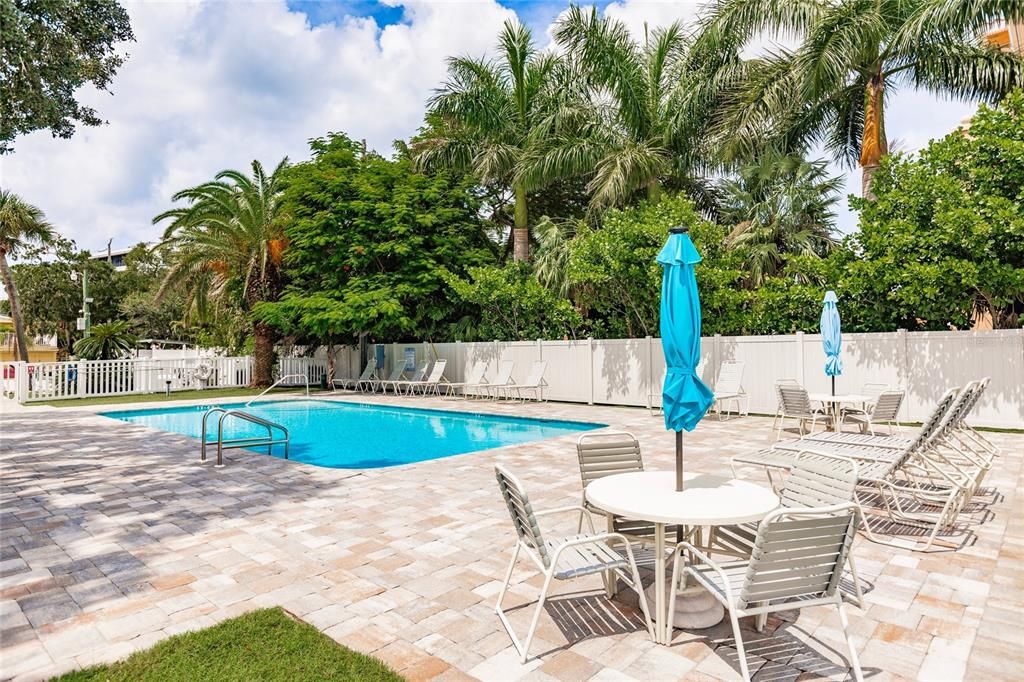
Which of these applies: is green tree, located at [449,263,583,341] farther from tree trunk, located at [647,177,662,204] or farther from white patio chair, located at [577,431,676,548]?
white patio chair, located at [577,431,676,548]

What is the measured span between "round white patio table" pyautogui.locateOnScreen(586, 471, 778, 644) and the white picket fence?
2073 cm

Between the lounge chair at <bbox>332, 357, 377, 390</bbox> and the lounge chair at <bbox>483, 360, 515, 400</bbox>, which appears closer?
the lounge chair at <bbox>483, 360, 515, 400</bbox>

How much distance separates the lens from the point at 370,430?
45.6ft

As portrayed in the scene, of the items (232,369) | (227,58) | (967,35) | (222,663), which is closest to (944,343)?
(967,35)

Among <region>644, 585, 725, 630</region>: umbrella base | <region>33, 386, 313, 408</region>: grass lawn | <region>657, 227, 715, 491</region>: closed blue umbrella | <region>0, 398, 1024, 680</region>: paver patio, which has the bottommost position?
<region>33, 386, 313, 408</region>: grass lawn

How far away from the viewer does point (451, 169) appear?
2170 centimetres

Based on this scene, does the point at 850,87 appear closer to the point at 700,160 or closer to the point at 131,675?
the point at 700,160

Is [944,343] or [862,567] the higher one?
[944,343]

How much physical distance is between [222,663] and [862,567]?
13.8 feet

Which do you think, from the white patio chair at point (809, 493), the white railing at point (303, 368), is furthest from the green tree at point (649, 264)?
the white railing at point (303, 368)

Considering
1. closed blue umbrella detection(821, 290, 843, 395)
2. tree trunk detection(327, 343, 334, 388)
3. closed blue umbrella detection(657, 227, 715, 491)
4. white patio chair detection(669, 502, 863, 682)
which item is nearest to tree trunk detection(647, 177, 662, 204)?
closed blue umbrella detection(821, 290, 843, 395)

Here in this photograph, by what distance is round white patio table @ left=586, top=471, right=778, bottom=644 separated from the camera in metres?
3.02

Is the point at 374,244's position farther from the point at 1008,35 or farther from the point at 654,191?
the point at 1008,35

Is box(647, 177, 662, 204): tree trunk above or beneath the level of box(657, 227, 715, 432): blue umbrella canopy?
above
